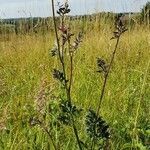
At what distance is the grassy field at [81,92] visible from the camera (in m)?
Answer: 2.17

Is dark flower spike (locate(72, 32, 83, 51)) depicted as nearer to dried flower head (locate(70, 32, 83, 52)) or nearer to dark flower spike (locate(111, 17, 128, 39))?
dried flower head (locate(70, 32, 83, 52))

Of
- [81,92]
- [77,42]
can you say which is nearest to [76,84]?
[81,92]

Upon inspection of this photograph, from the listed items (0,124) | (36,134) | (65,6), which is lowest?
(36,134)

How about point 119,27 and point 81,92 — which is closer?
point 119,27

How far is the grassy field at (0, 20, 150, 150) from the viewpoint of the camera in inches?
85.4

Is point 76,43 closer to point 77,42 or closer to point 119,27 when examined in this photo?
point 77,42

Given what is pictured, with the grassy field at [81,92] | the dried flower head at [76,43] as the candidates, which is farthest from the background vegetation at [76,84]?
the dried flower head at [76,43]

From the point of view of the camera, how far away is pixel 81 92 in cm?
325

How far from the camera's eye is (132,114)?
269 centimetres

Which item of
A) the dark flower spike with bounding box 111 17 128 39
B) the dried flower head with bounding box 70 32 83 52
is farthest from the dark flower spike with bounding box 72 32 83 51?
the dark flower spike with bounding box 111 17 128 39

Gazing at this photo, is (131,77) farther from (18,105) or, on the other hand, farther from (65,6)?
(65,6)

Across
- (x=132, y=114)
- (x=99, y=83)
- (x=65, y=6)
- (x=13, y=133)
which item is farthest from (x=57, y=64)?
(x=65, y=6)

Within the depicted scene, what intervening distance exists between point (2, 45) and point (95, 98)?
352 centimetres

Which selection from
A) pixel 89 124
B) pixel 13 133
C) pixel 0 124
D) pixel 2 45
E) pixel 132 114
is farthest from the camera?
pixel 2 45
